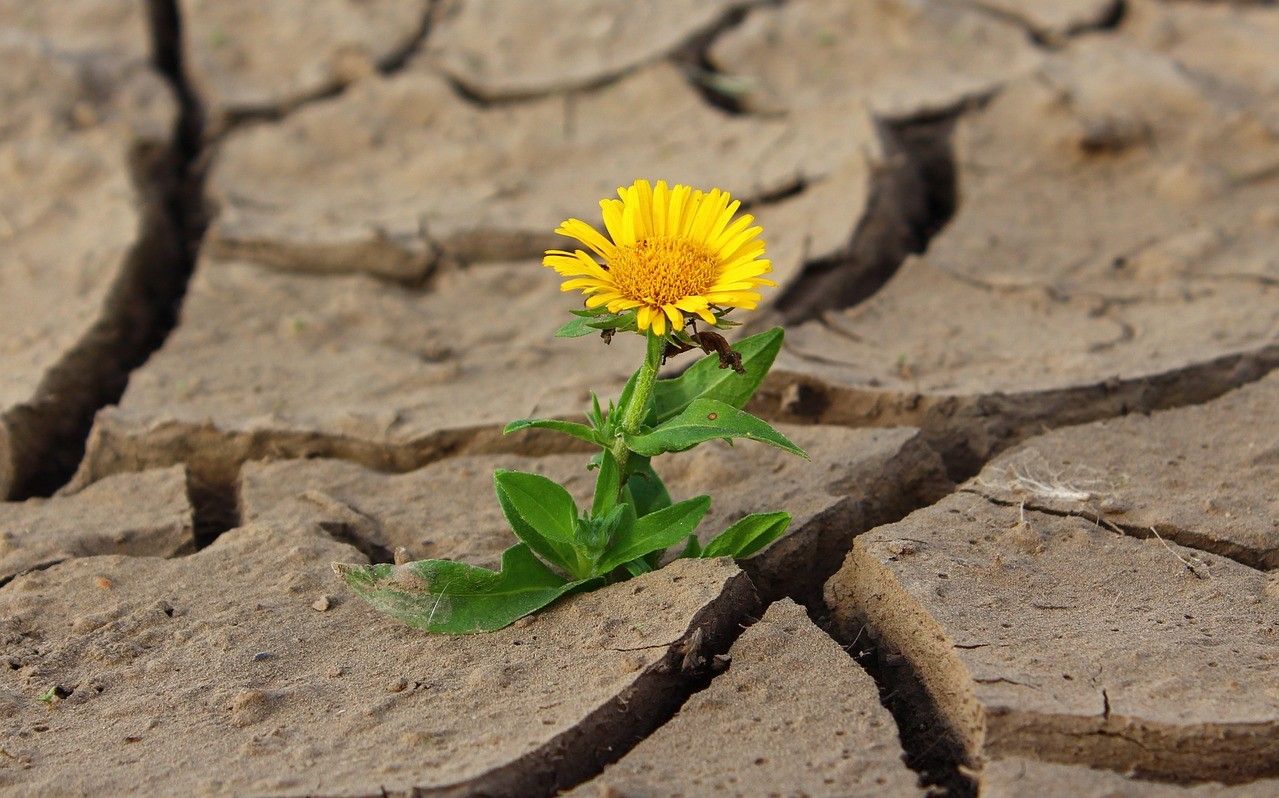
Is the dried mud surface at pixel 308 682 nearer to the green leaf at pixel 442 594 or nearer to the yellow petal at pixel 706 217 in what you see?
the green leaf at pixel 442 594

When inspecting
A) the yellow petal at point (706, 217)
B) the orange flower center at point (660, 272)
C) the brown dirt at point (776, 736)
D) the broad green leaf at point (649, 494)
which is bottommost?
the brown dirt at point (776, 736)

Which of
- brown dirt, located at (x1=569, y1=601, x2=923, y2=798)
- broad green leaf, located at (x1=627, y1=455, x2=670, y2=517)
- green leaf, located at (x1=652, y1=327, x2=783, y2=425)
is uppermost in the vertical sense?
green leaf, located at (x1=652, y1=327, x2=783, y2=425)

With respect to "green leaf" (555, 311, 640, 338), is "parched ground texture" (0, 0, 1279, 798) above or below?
below

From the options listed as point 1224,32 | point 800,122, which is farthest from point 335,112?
point 1224,32

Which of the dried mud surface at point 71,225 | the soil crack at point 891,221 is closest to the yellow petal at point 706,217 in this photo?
the soil crack at point 891,221

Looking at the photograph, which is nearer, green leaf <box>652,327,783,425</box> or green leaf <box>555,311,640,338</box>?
green leaf <box>555,311,640,338</box>

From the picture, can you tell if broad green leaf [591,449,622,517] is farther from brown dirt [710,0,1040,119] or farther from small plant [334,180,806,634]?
brown dirt [710,0,1040,119]

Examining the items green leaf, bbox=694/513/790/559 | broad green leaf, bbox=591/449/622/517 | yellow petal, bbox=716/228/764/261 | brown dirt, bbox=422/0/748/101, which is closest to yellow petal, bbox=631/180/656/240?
yellow petal, bbox=716/228/764/261
